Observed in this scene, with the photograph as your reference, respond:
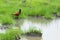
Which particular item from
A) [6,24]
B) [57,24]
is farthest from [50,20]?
[6,24]

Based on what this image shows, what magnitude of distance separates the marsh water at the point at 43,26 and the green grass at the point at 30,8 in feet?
0.28

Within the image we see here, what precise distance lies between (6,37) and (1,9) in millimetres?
670

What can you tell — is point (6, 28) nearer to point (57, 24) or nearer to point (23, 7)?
point (23, 7)

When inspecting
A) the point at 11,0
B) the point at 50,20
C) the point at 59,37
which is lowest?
the point at 59,37

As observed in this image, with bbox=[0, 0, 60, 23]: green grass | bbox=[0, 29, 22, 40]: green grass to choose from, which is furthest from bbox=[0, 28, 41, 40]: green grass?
bbox=[0, 0, 60, 23]: green grass

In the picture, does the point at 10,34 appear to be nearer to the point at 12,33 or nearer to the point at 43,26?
the point at 12,33

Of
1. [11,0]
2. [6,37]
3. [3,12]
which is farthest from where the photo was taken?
[11,0]

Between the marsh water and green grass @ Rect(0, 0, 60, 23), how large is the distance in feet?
0.28

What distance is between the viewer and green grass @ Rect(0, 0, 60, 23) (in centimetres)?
329

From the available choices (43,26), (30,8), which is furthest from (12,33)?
(30,8)

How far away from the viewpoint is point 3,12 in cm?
327

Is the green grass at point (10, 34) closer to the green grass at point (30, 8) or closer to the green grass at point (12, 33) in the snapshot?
the green grass at point (12, 33)

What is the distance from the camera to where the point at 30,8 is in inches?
134

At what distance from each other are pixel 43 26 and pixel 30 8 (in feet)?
1.21
